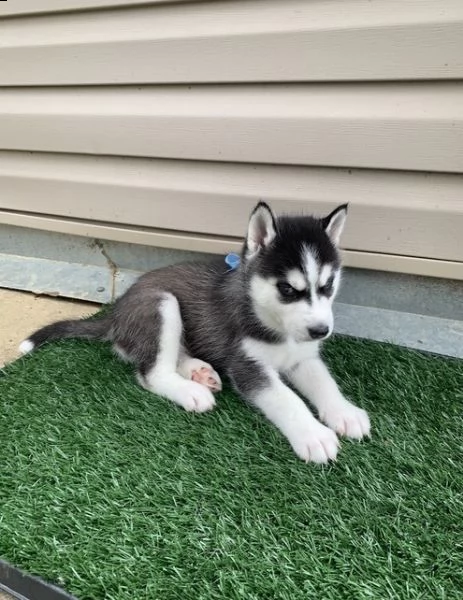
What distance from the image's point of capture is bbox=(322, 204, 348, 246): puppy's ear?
268 centimetres

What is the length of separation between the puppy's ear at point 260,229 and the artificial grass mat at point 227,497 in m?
0.83

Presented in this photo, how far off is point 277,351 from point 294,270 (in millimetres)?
500

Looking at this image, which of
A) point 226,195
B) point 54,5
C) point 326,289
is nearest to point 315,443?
point 326,289

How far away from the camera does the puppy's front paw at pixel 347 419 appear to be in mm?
2486

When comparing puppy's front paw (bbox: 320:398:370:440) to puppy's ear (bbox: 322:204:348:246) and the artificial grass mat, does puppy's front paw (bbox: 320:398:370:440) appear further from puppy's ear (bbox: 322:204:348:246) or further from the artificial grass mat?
puppy's ear (bbox: 322:204:348:246)

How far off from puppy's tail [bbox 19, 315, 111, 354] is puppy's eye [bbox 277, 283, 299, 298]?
1.38 meters

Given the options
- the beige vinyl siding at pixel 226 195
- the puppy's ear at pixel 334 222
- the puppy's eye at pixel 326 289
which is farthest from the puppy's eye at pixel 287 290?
the beige vinyl siding at pixel 226 195

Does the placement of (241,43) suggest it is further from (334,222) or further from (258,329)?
(258,329)

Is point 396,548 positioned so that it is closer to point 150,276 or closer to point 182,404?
point 182,404

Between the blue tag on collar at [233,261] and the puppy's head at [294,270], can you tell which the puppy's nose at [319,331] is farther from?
the blue tag on collar at [233,261]

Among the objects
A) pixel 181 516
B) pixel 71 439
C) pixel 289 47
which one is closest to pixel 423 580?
pixel 181 516

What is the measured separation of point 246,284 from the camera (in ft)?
9.30

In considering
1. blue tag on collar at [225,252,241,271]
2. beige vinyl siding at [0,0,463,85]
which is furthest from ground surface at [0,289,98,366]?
beige vinyl siding at [0,0,463,85]

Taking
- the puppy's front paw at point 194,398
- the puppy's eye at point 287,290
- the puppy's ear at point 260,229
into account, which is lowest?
→ the puppy's front paw at point 194,398
